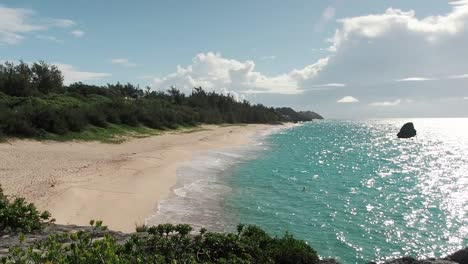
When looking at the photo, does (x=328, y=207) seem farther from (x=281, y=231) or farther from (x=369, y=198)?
(x=281, y=231)

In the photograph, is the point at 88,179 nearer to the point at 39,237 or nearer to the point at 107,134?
the point at 39,237

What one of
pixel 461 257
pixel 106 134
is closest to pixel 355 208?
pixel 461 257

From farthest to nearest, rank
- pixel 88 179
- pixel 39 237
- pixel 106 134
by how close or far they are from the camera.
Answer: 1. pixel 106 134
2. pixel 88 179
3. pixel 39 237

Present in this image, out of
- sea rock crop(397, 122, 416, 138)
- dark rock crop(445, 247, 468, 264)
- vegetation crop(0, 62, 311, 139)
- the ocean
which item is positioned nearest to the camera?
dark rock crop(445, 247, 468, 264)

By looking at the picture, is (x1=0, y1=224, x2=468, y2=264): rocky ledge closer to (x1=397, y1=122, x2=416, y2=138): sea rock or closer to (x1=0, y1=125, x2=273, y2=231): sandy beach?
(x1=0, y1=125, x2=273, y2=231): sandy beach

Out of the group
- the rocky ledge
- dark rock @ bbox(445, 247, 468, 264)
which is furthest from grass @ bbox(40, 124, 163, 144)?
dark rock @ bbox(445, 247, 468, 264)

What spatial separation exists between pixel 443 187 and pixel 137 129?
31326mm

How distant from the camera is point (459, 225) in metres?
16.5

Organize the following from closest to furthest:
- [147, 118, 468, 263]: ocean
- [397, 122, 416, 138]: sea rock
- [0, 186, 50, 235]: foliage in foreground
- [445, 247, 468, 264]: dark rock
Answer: [445, 247, 468, 264]: dark rock
[0, 186, 50, 235]: foliage in foreground
[147, 118, 468, 263]: ocean
[397, 122, 416, 138]: sea rock

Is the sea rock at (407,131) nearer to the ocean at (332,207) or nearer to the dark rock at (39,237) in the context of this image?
the ocean at (332,207)

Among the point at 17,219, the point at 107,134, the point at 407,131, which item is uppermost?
the point at 407,131

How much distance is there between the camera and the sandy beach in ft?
43.2

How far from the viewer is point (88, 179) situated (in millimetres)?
17484

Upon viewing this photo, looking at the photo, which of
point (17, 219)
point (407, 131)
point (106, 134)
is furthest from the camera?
point (407, 131)
